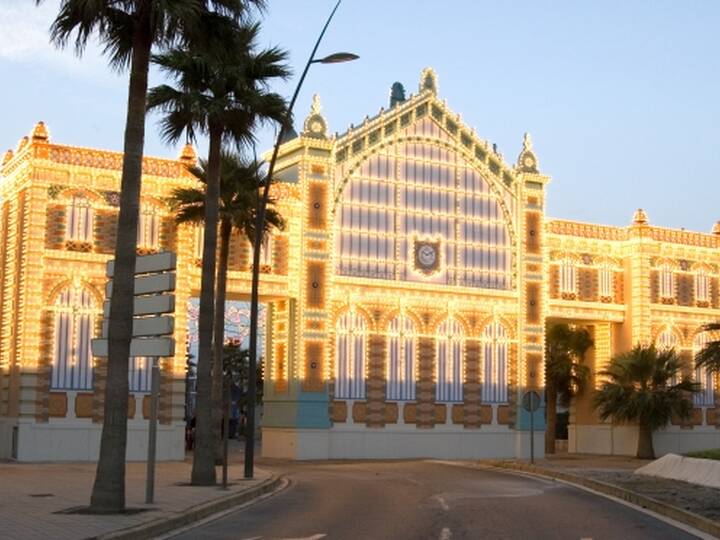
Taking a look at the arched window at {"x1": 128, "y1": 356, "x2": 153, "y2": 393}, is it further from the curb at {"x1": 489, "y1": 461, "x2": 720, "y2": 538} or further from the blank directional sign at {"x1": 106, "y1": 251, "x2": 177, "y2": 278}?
the blank directional sign at {"x1": 106, "y1": 251, "x2": 177, "y2": 278}

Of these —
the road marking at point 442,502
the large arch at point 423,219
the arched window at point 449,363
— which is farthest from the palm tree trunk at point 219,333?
the arched window at point 449,363

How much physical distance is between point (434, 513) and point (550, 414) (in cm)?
3697

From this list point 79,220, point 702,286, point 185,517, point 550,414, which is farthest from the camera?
point 702,286

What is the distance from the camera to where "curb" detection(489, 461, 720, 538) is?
760 inches

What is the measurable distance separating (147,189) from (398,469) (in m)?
15.5

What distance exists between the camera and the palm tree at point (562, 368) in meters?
57.1

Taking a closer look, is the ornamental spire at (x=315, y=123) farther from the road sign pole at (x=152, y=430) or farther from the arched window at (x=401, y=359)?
the road sign pole at (x=152, y=430)

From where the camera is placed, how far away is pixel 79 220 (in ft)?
141

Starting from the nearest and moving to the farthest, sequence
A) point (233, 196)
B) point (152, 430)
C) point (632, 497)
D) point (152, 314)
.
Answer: point (152, 314) < point (152, 430) < point (632, 497) < point (233, 196)

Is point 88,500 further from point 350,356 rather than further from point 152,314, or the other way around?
point 350,356

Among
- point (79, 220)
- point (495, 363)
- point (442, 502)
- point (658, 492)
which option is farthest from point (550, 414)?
point (442, 502)

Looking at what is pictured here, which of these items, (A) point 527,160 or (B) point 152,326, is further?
(A) point 527,160

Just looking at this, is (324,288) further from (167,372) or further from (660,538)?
(660,538)

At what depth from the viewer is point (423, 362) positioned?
5128 cm
